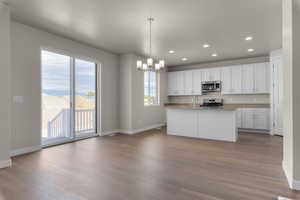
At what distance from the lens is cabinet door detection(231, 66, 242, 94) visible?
6.43m

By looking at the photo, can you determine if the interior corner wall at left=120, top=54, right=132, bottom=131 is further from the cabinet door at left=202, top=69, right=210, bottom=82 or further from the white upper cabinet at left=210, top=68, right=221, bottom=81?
the white upper cabinet at left=210, top=68, right=221, bottom=81

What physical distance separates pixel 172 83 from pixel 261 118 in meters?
3.86

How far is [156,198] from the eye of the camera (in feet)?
6.53

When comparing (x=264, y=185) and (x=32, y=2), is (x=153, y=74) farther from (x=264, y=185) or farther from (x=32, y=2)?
(x=264, y=185)

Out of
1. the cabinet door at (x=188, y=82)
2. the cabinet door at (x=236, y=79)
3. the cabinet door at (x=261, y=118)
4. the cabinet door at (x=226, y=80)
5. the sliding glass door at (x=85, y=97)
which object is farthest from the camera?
the cabinet door at (x=188, y=82)

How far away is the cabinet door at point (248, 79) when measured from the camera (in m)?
6.21

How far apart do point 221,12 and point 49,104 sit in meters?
4.51

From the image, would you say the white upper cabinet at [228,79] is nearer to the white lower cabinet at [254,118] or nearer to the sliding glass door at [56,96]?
the white lower cabinet at [254,118]

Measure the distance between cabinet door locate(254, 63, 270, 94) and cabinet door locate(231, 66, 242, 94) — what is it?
0.52 metres

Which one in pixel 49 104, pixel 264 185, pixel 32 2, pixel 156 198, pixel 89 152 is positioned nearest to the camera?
pixel 156 198


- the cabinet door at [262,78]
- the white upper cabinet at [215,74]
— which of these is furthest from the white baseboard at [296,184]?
the white upper cabinet at [215,74]

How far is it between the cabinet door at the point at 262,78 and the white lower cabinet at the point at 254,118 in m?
0.75

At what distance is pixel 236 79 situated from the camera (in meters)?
6.50

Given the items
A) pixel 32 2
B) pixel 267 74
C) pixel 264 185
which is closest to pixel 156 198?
pixel 264 185
